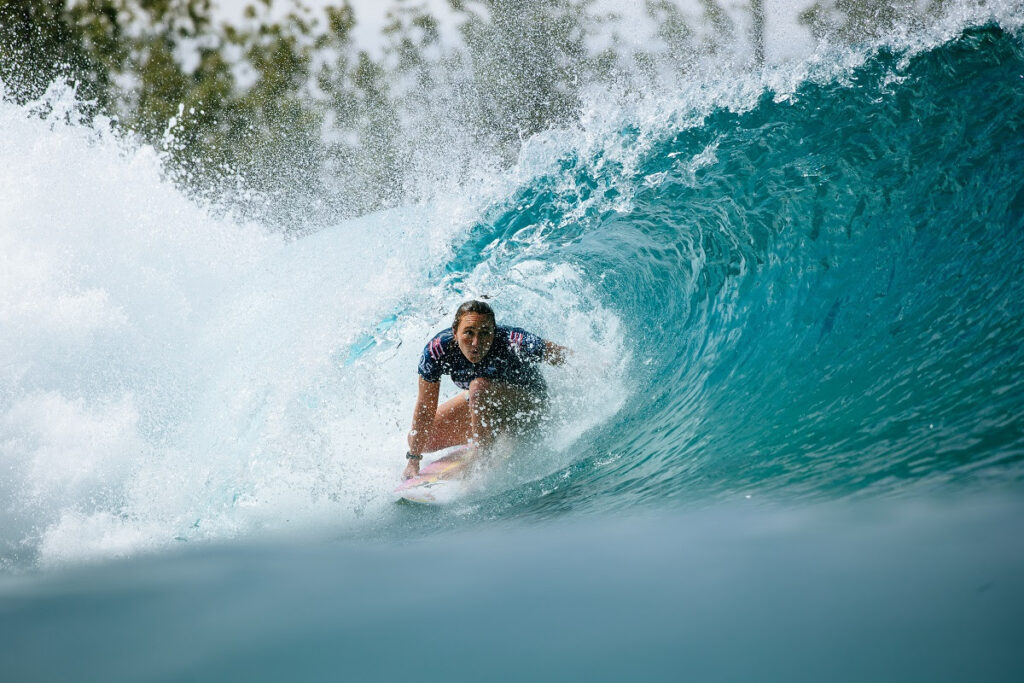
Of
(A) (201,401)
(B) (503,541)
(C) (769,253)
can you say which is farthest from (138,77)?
(B) (503,541)

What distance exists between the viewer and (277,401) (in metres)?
4.17

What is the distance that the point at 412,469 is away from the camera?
358cm

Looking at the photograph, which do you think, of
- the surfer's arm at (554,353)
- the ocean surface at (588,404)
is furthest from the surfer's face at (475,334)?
the ocean surface at (588,404)

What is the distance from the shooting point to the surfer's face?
330 cm

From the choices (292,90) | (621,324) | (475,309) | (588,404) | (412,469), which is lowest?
(412,469)

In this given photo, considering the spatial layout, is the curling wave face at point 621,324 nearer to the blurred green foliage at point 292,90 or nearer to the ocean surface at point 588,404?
the ocean surface at point 588,404

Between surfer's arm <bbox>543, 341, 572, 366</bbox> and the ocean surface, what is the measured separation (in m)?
0.21

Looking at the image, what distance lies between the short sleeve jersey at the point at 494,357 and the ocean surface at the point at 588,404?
31cm

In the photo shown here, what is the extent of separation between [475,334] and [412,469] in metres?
0.83

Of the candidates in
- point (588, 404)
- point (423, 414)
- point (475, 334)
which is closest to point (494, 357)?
point (475, 334)

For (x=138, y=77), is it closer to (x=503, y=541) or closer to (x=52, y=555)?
(x=52, y=555)

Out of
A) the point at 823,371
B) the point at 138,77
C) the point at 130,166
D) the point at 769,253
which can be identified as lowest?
the point at 823,371

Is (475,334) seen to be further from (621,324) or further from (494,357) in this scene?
(621,324)

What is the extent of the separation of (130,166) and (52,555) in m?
4.76
